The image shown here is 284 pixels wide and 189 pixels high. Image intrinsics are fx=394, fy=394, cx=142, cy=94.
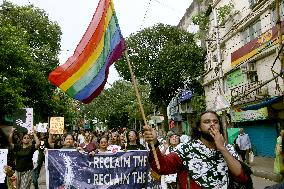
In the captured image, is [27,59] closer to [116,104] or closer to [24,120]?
[24,120]

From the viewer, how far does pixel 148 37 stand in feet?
110

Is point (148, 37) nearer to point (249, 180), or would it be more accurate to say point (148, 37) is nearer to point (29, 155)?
point (29, 155)

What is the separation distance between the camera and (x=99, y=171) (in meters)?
6.97

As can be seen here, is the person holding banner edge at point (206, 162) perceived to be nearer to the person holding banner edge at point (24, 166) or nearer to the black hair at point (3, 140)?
the black hair at point (3, 140)

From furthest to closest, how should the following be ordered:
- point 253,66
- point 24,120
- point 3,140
Result: point 253,66 → point 24,120 → point 3,140

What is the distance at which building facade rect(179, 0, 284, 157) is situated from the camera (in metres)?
18.4

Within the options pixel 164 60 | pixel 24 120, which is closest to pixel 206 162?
pixel 24 120

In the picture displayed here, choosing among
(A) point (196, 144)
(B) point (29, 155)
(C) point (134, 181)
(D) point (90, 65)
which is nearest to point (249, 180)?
(A) point (196, 144)

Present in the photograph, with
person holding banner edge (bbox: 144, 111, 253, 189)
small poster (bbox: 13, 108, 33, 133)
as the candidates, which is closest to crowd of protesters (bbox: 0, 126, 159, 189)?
small poster (bbox: 13, 108, 33, 133)

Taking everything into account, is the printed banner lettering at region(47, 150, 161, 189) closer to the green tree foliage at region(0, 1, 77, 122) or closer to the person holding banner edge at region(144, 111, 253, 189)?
the person holding banner edge at region(144, 111, 253, 189)

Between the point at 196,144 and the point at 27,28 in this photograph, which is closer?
the point at 196,144

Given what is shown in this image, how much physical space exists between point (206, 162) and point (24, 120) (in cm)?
949

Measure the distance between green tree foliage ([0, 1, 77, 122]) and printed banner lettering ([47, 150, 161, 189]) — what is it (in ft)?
44.1

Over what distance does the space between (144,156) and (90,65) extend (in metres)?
2.97
